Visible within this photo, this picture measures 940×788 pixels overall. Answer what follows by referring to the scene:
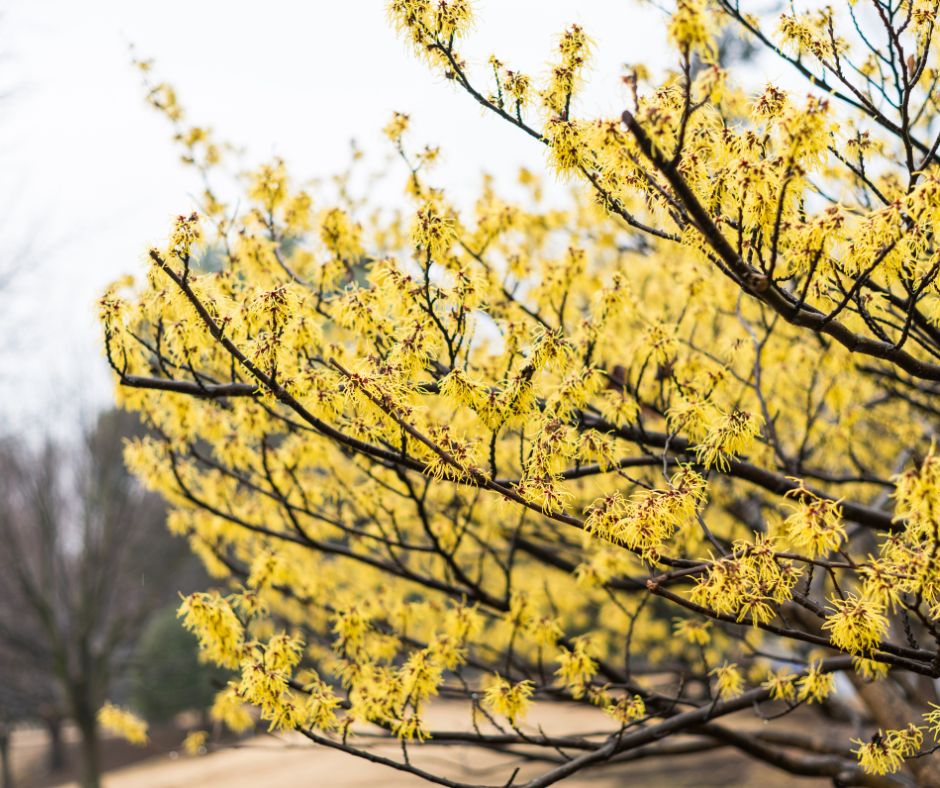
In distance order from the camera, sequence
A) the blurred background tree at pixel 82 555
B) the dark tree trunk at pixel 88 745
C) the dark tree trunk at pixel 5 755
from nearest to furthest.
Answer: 1. the dark tree trunk at pixel 88 745
2. the blurred background tree at pixel 82 555
3. the dark tree trunk at pixel 5 755

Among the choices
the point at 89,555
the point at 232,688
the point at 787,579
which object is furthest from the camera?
the point at 89,555

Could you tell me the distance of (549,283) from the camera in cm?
396

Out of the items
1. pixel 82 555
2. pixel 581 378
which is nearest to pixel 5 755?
pixel 82 555

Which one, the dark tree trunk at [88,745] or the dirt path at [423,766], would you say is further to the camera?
the dark tree trunk at [88,745]

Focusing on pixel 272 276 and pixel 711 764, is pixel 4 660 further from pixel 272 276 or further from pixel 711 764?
pixel 272 276

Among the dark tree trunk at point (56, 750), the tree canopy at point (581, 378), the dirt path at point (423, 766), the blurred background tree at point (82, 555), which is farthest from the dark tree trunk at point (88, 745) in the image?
the dark tree trunk at point (56, 750)

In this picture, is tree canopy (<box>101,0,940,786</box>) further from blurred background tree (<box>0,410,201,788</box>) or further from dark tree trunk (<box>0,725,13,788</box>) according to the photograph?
dark tree trunk (<box>0,725,13,788</box>)

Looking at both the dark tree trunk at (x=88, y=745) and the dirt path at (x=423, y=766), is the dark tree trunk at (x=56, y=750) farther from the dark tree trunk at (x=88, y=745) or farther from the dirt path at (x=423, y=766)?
the dark tree trunk at (x=88, y=745)

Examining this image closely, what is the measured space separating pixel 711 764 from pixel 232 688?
9038 millimetres

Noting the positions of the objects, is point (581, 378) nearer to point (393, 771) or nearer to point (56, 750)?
point (393, 771)

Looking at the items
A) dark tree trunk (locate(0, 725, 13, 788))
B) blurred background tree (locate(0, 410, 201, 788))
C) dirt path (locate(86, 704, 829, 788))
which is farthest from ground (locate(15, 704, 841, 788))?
dark tree trunk (locate(0, 725, 13, 788))

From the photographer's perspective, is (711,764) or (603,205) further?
(711,764)

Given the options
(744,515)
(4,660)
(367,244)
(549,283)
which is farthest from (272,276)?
(4,660)

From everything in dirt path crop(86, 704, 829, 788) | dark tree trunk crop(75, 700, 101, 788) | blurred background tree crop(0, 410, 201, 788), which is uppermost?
blurred background tree crop(0, 410, 201, 788)
